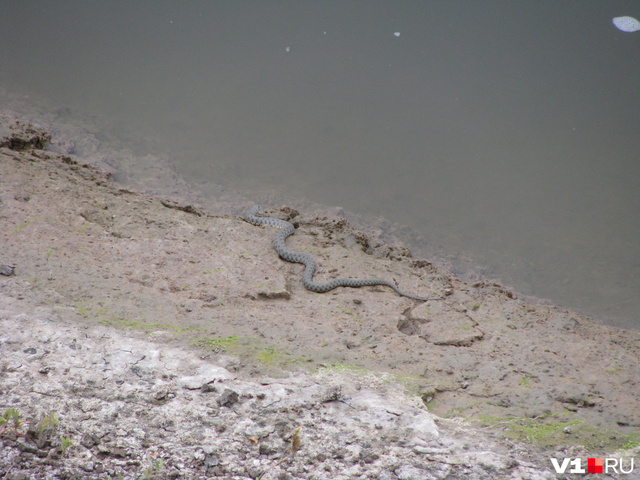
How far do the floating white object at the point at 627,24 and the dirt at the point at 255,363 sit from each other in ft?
45.0

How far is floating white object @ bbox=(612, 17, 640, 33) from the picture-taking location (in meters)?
14.1

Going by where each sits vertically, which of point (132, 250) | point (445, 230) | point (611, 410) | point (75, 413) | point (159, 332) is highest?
point (445, 230)

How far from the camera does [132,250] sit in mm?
4480

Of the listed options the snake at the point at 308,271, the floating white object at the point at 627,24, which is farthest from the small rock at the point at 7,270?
the floating white object at the point at 627,24

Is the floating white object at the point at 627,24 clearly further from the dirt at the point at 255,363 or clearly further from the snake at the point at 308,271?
the snake at the point at 308,271

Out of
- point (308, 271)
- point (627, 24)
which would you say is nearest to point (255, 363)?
point (308, 271)

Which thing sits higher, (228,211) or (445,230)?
(445,230)

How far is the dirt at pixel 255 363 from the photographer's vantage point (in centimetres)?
213

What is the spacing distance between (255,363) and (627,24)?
1712cm

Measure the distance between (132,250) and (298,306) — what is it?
71.0 inches

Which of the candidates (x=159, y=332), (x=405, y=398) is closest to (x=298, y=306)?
(x=159, y=332)

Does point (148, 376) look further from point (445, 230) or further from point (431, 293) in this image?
point (445, 230)

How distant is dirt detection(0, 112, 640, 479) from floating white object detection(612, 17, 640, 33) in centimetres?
1370

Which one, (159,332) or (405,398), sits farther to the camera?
(159,332)
